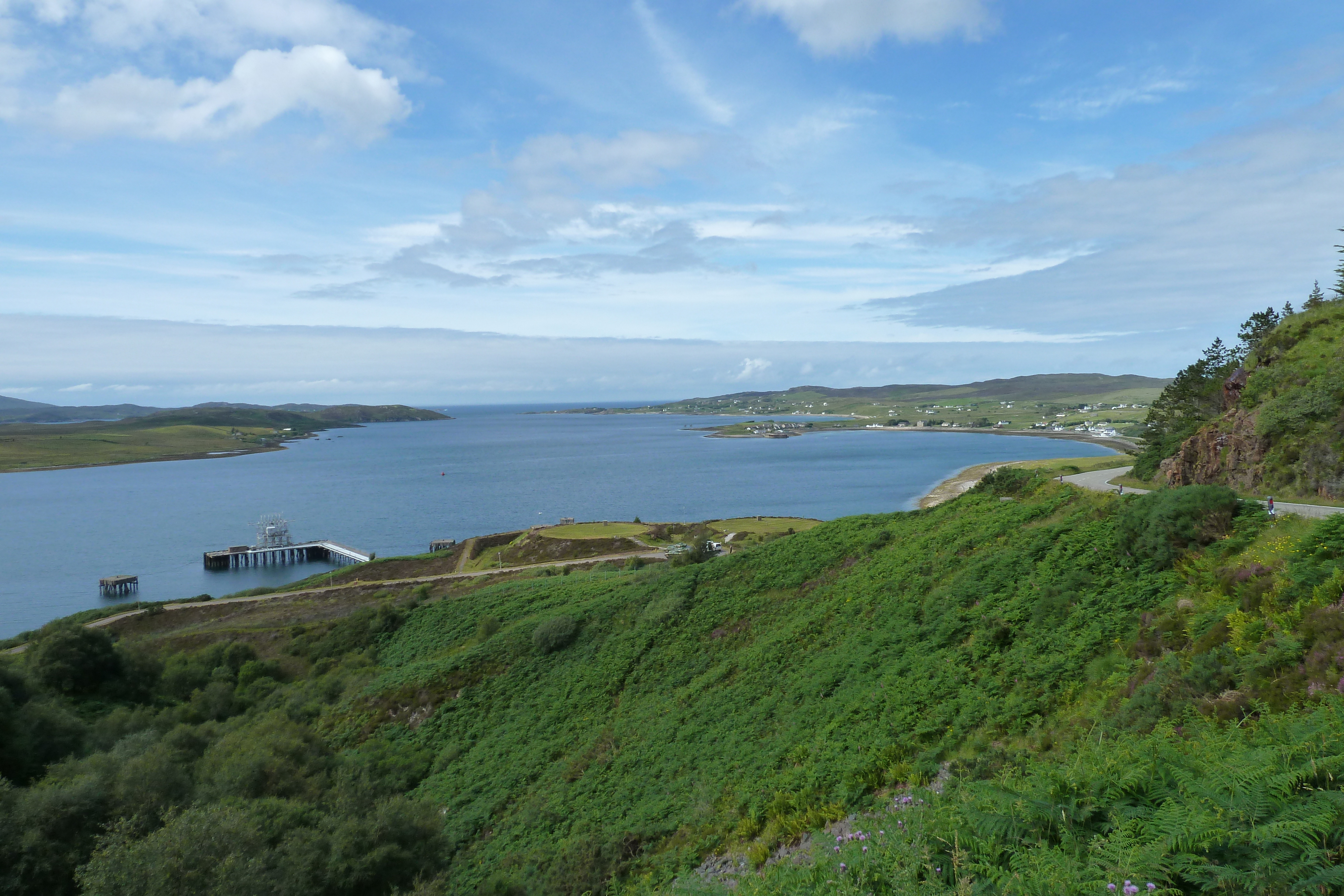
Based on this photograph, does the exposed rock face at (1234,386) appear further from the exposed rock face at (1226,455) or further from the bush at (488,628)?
the bush at (488,628)

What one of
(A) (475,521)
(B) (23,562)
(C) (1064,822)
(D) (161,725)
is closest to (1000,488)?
(C) (1064,822)

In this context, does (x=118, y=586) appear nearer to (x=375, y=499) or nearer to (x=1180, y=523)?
(x=375, y=499)

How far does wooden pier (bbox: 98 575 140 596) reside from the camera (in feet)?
214

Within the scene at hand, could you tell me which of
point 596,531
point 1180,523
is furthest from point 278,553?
point 1180,523

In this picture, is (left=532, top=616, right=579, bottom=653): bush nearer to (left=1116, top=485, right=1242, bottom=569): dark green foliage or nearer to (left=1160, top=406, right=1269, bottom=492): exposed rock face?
(left=1116, top=485, right=1242, bottom=569): dark green foliage

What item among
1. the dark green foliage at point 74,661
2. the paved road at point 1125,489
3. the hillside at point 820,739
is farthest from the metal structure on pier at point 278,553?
the paved road at point 1125,489

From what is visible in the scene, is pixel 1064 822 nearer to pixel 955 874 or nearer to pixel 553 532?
pixel 955 874

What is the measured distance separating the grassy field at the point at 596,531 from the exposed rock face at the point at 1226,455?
46061 mm

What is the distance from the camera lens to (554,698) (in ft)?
72.8

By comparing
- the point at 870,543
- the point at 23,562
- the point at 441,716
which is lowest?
the point at 23,562

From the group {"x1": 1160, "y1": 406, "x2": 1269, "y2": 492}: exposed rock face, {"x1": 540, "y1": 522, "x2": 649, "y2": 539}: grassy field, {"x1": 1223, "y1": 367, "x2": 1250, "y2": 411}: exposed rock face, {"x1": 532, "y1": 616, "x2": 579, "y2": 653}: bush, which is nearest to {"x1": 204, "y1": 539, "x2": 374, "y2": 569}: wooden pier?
{"x1": 540, "y1": 522, "x2": 649, "y2": 539}: grassy field

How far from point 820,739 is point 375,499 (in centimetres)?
11494

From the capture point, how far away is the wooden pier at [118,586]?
65.2 metres

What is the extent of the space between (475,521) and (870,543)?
245 feet
